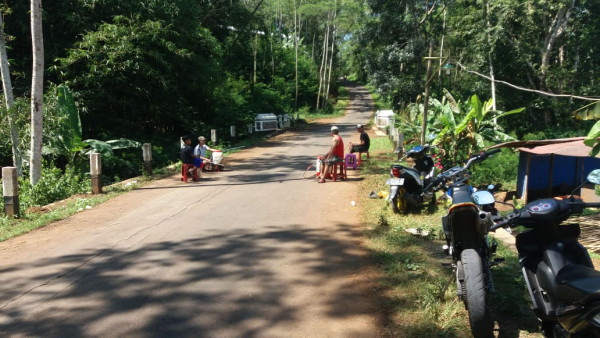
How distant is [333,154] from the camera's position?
11234mm

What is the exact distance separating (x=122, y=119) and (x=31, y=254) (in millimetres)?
13361

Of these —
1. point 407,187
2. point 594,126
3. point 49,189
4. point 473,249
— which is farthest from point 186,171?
point 594,126

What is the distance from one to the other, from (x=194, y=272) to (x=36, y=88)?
768cm

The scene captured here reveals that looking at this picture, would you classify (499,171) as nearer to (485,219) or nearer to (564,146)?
(564,146)

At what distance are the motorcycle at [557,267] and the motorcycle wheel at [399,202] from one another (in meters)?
4.15

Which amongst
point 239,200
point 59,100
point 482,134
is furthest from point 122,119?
point 482,134

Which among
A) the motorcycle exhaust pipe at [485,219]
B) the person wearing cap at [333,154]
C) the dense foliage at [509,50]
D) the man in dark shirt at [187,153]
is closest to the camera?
the motorcycle exhaust pipe at [485,219]

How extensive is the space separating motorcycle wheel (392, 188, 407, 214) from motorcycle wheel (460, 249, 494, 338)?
13.8 feet

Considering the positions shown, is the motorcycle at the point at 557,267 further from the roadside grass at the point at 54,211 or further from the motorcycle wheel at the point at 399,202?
the roadside grass at the point at 54,211

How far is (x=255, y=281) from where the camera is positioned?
5059 mm

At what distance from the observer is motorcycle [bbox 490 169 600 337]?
2984mm

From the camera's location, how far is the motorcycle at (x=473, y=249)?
11.7 feet

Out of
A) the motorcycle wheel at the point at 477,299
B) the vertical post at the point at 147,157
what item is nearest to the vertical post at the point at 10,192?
the vertical post at the point at 147,157

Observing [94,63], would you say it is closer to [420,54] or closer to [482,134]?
[482,134]
